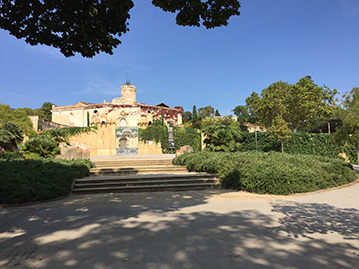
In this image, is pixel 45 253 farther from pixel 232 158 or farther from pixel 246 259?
pixel 232 158

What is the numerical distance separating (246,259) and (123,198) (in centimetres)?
459

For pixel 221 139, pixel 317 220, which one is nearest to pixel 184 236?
pixel 317 220

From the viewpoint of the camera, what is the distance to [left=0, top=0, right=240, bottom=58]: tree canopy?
155 inches

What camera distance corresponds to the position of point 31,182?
21.5ft

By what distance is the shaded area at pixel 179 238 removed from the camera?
256 cm

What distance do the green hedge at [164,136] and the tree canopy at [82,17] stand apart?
22.0 m

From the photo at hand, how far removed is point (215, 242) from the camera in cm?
307

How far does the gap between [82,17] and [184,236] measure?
415 centimetres

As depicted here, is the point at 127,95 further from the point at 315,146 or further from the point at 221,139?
the point at 315,146

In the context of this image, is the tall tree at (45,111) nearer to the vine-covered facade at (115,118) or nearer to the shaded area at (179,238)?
the vine-covered facade at (115,118)

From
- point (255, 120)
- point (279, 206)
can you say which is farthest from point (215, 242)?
point (255, 120)

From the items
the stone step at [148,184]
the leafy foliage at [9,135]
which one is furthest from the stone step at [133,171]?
the leafy foliage at [9,135]

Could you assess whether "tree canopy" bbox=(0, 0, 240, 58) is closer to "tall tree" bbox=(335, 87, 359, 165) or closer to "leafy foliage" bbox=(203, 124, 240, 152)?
"tall tree" bbox=(335, 87, 359, 165)

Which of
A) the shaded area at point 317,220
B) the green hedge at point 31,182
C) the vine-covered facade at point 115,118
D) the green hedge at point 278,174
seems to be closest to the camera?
the shaded area at point 317,220
